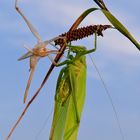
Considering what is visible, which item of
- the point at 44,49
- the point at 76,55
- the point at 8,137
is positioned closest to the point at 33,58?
the point at 44,49

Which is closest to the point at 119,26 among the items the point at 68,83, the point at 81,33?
the point at 81,33

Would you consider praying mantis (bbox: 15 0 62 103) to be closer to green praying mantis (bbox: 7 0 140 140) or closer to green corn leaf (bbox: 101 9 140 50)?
green praying mantis (bbox: 7 0 140 140)

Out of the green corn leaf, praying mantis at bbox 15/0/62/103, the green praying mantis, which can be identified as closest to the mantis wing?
the green praying mantis

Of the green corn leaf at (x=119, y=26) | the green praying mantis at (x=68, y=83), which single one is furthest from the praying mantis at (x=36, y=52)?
the green corn leaf at (x=119, y=26)

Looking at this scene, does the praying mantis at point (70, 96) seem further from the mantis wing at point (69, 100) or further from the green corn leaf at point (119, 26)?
the green corn leaf at point (119, 26)

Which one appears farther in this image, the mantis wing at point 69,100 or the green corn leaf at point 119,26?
the mantis wing at point 69,100

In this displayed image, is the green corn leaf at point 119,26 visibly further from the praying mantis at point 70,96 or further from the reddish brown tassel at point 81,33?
the praying mantis at point 70,96

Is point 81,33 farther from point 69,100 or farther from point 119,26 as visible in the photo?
point 69,100

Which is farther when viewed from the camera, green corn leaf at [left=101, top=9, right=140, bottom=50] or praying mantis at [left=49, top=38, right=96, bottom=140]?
praying mantis at [left=49, top=38, right=96, bottom=140]
